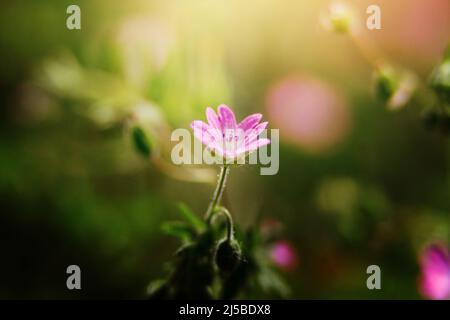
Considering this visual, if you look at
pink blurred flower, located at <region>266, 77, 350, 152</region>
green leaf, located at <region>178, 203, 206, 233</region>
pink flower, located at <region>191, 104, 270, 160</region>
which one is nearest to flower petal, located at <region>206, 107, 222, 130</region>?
pink flower, located at <region>191, 104, 270, 160</region>

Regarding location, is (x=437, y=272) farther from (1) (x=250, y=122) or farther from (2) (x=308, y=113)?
(2) (x=308, y=113)

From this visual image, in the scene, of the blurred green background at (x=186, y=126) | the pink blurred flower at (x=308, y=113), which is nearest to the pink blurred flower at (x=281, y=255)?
the blurred green background at (x=186, y=126)

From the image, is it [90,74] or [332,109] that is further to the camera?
[332,109]

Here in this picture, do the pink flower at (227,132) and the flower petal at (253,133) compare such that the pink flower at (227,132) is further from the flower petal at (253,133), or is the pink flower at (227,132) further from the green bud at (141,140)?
the green bud at (141,140)

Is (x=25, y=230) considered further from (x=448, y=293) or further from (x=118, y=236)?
(x=448, y=293)

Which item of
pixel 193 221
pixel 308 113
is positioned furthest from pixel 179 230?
pixel 308 113

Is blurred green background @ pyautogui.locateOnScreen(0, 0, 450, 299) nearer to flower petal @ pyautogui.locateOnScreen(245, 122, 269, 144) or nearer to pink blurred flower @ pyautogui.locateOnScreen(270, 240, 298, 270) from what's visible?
pink blurred flower @ pyautogui.locateOnScreen(270, 240, 298, 270)
